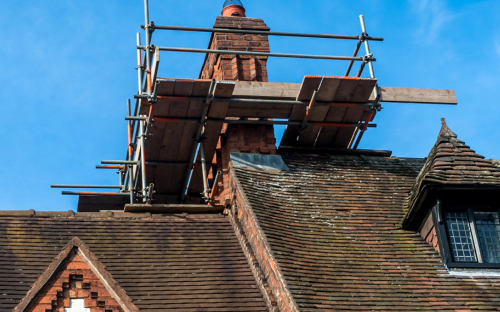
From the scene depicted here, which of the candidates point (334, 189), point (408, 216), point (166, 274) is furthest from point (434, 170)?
point (166, 274)

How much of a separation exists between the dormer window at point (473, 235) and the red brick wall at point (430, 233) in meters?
0.24

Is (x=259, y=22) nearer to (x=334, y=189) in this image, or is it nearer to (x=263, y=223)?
(x=334, y=189)

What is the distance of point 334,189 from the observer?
13867mm

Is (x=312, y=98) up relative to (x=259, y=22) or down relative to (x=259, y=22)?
down

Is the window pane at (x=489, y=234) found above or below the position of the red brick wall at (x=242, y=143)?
below

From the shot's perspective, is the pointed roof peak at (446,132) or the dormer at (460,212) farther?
the pointed roof peak at (446,132)

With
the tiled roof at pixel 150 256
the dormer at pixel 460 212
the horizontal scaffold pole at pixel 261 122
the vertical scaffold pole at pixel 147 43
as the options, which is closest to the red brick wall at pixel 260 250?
the tiled roof at pixel 150 256

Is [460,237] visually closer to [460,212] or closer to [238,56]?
[460,212]

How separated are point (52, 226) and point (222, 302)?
3.71m

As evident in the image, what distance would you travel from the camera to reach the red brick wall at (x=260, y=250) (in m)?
10.1

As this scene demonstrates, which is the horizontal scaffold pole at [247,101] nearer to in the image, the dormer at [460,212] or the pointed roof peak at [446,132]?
the pointed roof peak at [446,132]

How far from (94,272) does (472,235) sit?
20.7 ft

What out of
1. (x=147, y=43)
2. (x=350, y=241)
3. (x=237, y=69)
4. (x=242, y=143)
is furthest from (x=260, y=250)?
(x=147, y=43)

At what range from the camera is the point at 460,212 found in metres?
12.0
